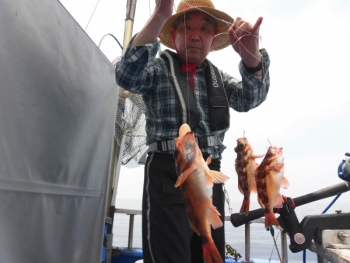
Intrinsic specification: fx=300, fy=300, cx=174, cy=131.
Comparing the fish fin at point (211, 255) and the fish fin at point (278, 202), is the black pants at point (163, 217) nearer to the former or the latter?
the fish fin at point (211, 255)

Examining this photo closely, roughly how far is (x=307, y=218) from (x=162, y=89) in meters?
1.64

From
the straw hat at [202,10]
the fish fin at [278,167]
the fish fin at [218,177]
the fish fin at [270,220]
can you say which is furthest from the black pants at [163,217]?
the straw hat at [202,10]

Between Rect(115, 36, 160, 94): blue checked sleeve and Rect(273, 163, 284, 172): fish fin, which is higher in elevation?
Rect(115, 36, 160, 94): blue checked sleeve

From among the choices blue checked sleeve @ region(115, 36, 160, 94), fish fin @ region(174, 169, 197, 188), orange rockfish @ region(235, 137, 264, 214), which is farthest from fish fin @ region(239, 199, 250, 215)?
blue checked sleeve @ region(115, 36, 160, 94)

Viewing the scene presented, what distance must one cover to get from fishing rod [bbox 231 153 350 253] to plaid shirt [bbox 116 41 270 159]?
0.70 metres

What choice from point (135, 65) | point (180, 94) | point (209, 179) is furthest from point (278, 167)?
point (135, 65)

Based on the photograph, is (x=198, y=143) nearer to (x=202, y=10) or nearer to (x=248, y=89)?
(x=248, y=89)

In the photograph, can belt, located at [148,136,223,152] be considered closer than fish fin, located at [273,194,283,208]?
Yes

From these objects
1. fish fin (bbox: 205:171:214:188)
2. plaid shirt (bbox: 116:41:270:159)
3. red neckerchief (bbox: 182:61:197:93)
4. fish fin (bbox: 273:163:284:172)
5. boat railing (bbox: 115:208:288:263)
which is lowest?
boat railing (bbox: 115:208:288:263)

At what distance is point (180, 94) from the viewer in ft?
7.87

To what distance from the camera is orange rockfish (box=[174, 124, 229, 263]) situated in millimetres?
1891

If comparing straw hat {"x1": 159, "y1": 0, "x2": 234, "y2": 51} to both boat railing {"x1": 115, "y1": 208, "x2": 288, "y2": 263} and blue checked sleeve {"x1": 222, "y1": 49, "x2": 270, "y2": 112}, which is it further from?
boat railing {"x1": 115, "y1": 208, "x2": 288, "y2": 263}

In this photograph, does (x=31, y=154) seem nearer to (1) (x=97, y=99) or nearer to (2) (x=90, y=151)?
(2) (x=90, y=151)

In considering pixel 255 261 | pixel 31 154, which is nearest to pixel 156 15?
pixel 31 154
